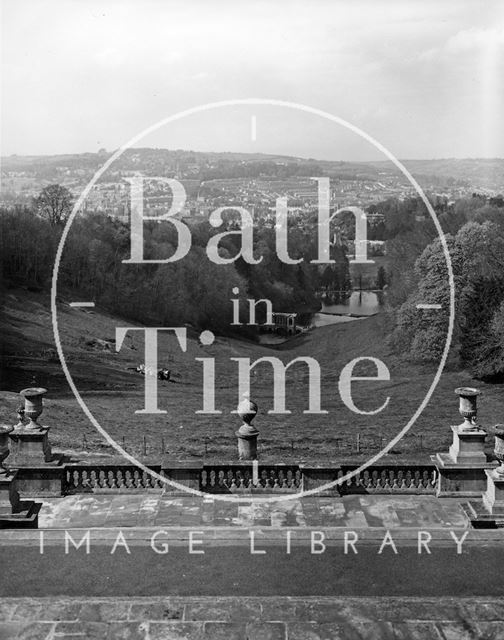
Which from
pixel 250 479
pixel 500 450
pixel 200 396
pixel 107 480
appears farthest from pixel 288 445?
pixel 500 450

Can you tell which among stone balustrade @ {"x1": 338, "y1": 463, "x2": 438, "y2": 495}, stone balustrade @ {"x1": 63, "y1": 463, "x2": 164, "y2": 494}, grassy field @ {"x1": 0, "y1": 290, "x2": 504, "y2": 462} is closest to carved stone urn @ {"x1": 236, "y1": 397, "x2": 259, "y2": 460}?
stone balustrade @ {"x1": 63, "y1": 463, "x2": 164, "y2": 494}

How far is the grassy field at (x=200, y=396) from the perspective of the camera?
79.6 ft

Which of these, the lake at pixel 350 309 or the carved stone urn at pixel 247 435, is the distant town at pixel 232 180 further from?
the carved stone urn at pixel 247 435

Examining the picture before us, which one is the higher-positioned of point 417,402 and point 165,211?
point 165,211

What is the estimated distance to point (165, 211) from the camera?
188 ft

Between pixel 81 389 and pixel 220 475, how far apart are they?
18.2m

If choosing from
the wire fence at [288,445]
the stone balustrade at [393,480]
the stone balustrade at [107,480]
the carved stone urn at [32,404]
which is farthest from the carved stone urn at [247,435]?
the wire fence at [288,445]

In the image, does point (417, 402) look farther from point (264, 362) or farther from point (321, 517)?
point (321, 517)

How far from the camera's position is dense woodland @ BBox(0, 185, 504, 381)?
38.5 m

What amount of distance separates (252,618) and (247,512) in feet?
15.3

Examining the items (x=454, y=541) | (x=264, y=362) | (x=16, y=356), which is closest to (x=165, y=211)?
(x=264, y=362)

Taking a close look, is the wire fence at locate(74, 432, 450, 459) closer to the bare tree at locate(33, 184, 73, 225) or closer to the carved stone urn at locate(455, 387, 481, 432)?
the carved stone urn at locate(455, 387, 481, 432)

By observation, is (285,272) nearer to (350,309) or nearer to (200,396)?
(350,309)

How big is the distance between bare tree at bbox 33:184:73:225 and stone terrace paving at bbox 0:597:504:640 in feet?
166
